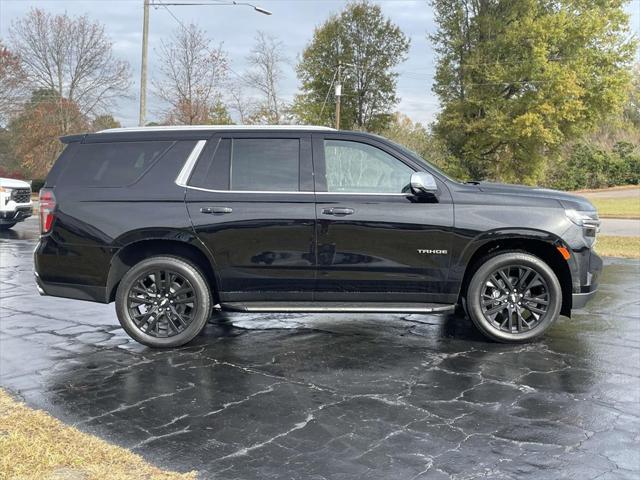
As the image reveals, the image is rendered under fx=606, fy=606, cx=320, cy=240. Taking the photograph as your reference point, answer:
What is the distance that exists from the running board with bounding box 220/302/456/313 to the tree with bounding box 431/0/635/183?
2896 centimetres

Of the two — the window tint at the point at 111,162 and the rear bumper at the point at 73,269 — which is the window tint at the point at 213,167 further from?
the rear bumper at the point at 73,269

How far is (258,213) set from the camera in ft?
17.2

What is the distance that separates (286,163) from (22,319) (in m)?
3.39

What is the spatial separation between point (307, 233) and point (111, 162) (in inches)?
74.3

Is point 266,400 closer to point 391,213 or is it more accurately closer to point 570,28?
point 391,213

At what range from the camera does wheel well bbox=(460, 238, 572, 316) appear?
5.45m

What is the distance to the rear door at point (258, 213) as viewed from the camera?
523cm

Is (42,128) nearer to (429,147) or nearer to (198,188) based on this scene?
(429,147)

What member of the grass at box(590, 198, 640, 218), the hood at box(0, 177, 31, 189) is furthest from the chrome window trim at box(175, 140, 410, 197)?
the grass at box(590, 198, 640, 218)

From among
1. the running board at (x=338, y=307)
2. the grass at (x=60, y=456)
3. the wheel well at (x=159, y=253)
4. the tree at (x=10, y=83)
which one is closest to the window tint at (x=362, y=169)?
the running board at (x=338, y=307)

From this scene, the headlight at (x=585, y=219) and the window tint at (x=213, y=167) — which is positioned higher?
the window tint at (x=213, y=167)

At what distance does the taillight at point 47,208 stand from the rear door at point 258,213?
1.22 metres

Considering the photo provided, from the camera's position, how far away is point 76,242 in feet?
17.5

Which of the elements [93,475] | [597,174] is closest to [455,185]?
[93,475]
